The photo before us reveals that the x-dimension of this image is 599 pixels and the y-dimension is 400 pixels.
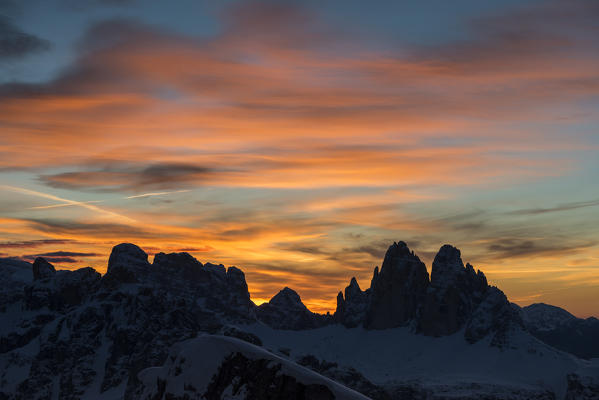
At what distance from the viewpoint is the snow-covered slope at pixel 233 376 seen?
4822 cm

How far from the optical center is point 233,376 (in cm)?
5212

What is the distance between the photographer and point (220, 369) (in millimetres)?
53250

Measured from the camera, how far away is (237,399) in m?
50.9

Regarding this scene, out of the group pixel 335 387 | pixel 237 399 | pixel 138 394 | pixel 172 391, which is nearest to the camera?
pixel 335 387

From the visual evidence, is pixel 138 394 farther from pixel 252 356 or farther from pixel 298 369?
pixel 298 369

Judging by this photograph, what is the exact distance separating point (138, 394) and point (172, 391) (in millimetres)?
8374

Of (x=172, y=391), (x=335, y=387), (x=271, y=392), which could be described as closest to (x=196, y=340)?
(x=172, y=391)

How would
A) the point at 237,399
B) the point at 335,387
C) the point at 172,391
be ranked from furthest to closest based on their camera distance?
the point at 172,391 < the point at 237,399 < the point at 335,387

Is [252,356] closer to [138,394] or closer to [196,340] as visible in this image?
[196,340]

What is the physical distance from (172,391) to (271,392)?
9823mm

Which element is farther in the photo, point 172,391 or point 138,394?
point 138,394

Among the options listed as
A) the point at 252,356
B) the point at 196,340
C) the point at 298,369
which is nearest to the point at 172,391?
the point at 196,340

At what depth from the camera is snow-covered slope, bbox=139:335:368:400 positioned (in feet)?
158

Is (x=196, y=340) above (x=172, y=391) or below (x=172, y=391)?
above
